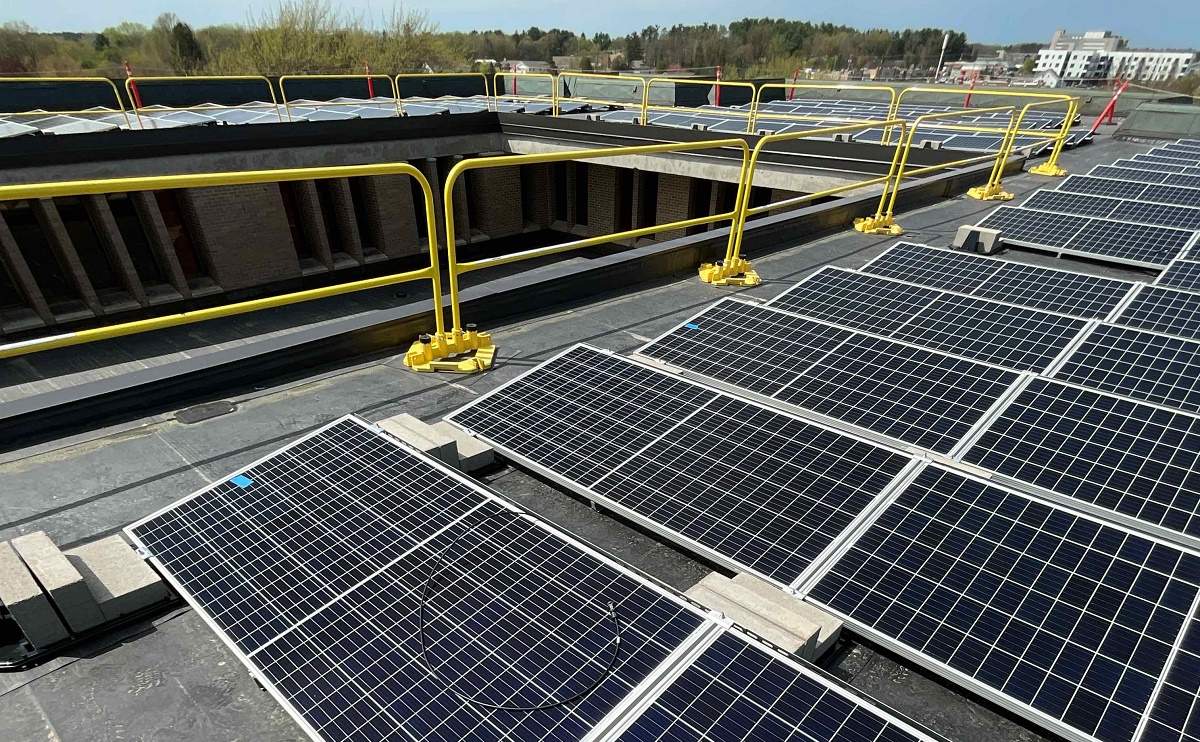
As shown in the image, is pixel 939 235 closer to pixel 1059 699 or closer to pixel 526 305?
pixel 526 305

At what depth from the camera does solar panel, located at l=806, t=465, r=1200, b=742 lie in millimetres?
2607

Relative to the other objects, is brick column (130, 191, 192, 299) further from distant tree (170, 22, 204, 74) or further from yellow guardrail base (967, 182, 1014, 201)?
distant tree (170, 22, 204, 74)

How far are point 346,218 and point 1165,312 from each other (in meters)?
21.9

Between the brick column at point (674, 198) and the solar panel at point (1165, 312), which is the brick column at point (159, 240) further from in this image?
the solar panel at point (1165, 312)

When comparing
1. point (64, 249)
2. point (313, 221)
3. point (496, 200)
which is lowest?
point (496, 200)

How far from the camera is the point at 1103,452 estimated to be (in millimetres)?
4125

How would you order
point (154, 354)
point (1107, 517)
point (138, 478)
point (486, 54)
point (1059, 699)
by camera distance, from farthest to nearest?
point (486, 54) < point (154, 354) < point (138, 478) < point (1107, 517) < point (1059, 699)

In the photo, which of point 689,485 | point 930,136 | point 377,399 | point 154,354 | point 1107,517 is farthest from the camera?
point 930,136

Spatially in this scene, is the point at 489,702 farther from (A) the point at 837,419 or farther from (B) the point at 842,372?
(B) the point at 842,372

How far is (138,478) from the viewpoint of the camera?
4.23 meters

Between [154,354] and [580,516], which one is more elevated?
[580,516]

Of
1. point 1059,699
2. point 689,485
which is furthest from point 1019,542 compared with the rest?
point 689,485

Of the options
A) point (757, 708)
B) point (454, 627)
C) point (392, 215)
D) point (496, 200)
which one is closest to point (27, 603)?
point (454, 627)

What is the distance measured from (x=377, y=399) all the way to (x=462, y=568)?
2653mm
